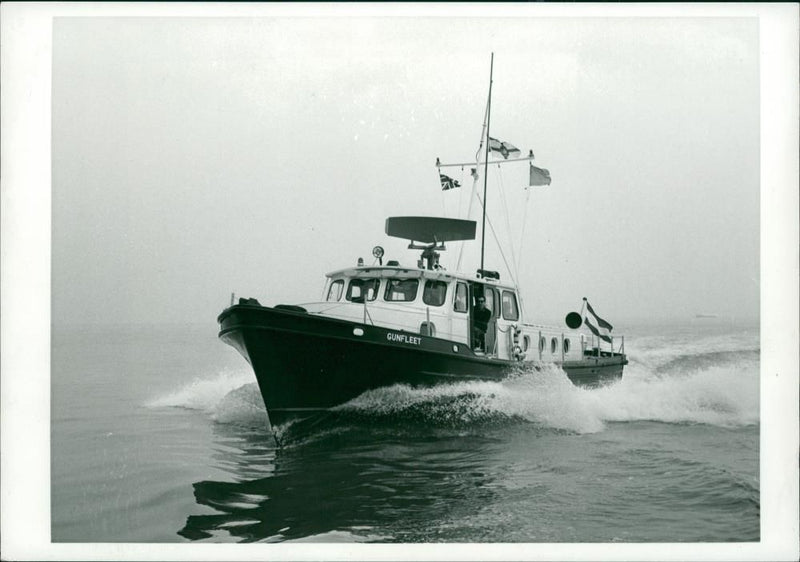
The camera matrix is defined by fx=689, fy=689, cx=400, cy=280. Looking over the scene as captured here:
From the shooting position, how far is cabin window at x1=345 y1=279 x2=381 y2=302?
33.1ft

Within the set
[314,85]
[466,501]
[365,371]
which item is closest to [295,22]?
[314,85]

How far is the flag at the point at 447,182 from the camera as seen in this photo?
10.5 metres

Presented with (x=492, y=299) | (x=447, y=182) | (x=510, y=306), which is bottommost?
(x=510, y=306)

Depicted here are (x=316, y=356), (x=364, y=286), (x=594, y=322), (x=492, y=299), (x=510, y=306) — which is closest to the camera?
(x=316, y=356)

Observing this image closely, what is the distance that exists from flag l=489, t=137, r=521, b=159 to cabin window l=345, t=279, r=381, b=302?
9.05 ft

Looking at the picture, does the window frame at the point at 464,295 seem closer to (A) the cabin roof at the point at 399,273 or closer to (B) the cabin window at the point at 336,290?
(A) the cabin roof at the point at 399,273

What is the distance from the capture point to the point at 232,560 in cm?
588

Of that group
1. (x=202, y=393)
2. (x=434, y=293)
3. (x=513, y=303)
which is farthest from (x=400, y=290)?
(x=202, y=393)

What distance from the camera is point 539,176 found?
10.6 meters

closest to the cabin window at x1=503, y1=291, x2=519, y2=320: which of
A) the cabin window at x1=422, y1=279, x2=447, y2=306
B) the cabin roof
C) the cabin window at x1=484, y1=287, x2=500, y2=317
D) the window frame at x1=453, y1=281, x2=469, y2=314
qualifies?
the cabin window at x1=484, y1=287, x2=500, y2=317

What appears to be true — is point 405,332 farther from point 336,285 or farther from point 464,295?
point 336,285

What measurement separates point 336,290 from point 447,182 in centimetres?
239

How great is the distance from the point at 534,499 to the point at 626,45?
4767mm

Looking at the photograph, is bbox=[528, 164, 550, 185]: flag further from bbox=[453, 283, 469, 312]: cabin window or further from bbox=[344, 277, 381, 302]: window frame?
bbox=[344, 277, 381, 302]: window frame
